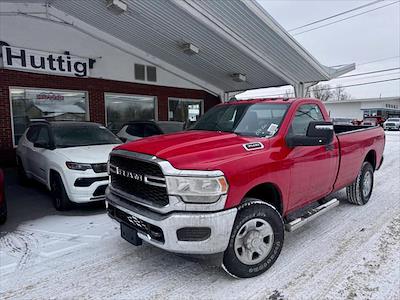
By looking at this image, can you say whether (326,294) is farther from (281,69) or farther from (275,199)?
(281,69)

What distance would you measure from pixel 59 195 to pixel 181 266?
123 inches

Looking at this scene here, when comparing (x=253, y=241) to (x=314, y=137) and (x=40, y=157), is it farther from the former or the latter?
(x=40, y=157)

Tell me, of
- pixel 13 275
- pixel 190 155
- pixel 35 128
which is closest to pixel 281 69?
pixel 35 128

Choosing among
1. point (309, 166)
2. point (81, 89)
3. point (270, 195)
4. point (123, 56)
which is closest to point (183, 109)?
point (123, 56)

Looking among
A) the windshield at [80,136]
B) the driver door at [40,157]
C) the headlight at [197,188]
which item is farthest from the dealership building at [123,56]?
the headlight at [197,188]

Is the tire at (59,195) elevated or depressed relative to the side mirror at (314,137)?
depressed

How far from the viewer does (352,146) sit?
197 inches

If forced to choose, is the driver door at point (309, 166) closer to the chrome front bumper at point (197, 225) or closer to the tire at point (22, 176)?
the chrome front bumper at point (197, 225)

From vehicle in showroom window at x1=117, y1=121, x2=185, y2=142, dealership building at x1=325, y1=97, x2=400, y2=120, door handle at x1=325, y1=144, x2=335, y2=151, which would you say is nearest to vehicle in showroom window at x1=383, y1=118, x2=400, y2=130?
dealership building at x1=325, y1=97, x2=400, y2=120

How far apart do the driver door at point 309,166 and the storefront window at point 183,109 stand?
10620 mm

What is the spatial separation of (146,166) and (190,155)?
47 cm

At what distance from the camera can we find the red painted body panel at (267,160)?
2.97 metres

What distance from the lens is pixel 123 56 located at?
1242cm

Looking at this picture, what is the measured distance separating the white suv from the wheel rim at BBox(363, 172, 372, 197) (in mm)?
4573
